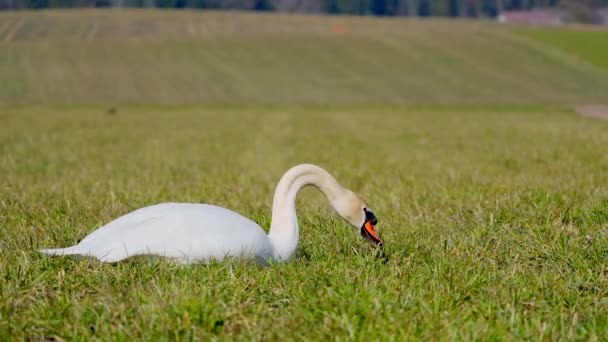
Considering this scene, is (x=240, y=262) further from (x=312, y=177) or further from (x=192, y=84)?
(x=192, y=84)

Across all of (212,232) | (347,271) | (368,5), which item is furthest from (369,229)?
(368,5)

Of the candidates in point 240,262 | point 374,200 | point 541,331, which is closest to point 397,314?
point 541,331

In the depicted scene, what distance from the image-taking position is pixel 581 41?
90.8m

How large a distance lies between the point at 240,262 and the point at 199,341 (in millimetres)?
1211

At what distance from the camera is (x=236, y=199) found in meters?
8.66

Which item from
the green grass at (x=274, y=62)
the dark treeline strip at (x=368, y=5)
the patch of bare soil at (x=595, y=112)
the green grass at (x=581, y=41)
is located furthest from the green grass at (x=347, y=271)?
the dark treeline strip at (x=368, y=5)

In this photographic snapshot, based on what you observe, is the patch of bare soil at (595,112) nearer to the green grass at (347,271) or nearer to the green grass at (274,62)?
the green grass at (274,62)

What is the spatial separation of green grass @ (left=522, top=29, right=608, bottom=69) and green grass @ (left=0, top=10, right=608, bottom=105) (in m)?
2.07

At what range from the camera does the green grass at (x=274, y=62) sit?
6166 cm

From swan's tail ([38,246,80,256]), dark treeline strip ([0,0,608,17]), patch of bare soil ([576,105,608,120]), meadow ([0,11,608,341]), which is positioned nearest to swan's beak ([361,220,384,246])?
meadow ([0,11,608,341])

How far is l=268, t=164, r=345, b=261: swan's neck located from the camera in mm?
5336

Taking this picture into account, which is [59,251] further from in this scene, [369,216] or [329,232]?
[329,232]

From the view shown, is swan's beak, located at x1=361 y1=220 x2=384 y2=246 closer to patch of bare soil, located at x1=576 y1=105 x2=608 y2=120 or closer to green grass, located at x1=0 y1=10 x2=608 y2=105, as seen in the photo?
patch of bare soil, located at x1=576 y1=105 x2=608 y2=120

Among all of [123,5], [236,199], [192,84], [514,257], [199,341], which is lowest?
[123,5]
